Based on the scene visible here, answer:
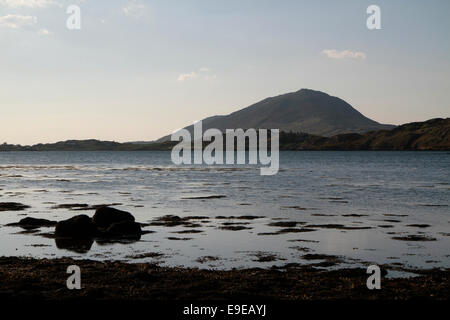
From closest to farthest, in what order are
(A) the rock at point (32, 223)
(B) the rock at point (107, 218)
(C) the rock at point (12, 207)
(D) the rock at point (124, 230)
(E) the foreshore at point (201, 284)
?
(E) the foreshore at point (201, 284) → (D) the rock at point (124, 230) → (B) the rock at point (107, 218) → (A) the rock at point (32, 223) → (C) the rock at point (12, 207)

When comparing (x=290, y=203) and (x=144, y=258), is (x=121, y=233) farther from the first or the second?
(x=290, y=203)

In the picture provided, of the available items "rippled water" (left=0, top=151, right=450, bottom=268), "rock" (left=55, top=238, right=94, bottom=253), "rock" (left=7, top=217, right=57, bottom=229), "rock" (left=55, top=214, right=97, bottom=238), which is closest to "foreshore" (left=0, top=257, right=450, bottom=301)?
"rippled water" (left=0, top=151, right=450, bottom=268)

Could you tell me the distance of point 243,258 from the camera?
22.7 metres

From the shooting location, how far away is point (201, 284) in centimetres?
1698

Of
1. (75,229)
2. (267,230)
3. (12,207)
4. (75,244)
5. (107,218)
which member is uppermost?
(107,218)

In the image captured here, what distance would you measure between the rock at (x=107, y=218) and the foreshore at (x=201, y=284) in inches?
411

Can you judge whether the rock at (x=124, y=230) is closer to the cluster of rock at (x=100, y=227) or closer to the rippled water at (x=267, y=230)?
the cluster of rock at (x=100, y=227)

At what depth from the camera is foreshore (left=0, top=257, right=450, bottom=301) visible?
15430 mm

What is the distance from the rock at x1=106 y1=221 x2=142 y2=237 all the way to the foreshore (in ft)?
28.3

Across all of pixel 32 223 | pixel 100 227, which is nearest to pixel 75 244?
pixel 100 227

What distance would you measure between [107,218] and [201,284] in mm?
16050

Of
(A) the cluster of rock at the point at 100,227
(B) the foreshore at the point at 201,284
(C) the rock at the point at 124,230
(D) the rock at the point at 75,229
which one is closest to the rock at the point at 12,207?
(A) the cluster of rock at the point at 100,227

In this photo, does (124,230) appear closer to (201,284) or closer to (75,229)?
(75,229)

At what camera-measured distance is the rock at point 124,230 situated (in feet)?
96.5
